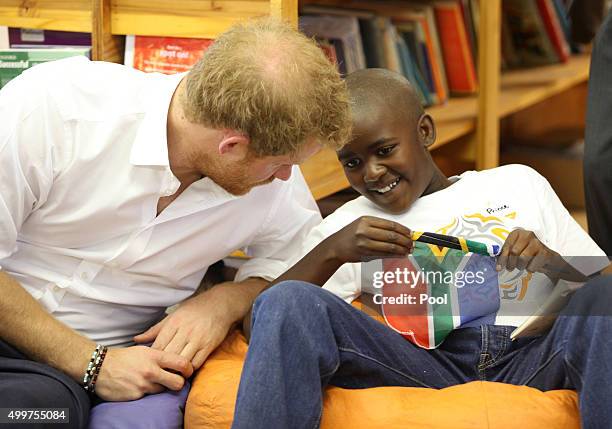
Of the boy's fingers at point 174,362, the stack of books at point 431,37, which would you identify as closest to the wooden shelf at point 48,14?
the stack of books at point 431,37

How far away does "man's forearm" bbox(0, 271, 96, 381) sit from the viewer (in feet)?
5.11

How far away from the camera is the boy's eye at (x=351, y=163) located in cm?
179

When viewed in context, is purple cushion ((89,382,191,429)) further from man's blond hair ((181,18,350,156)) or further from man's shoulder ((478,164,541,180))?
man's shoulder ((478,164,541,180))

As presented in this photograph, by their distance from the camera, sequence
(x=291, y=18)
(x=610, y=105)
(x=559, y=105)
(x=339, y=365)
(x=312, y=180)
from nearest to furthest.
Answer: (x=339, y=365) < (x=291, y=18) < (x=610, y=105) < (x=312, y=180) < (x=559, y=105)

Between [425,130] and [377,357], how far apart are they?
21.0 inches

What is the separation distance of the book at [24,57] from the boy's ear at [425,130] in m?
0.81

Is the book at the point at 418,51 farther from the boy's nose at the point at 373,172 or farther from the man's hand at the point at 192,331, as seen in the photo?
the man's hand at the point at 192,331

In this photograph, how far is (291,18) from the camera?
76.0 inches

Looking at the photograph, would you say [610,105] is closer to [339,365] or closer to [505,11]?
[339,365]

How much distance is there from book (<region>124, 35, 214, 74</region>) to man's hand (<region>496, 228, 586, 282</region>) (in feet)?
2.71

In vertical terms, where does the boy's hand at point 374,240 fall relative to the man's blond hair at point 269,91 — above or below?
below

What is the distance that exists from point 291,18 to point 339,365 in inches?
30.7

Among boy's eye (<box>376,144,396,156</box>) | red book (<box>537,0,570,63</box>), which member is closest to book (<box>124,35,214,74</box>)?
boy's eye (<box>376,144,396,156</box>)

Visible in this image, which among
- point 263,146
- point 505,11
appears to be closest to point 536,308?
point 263,146
